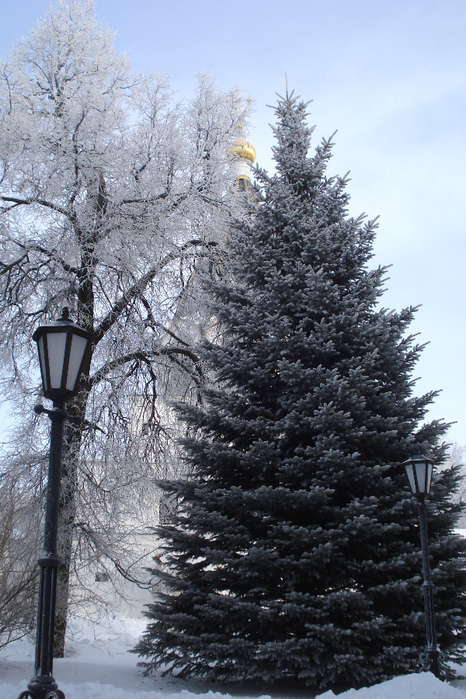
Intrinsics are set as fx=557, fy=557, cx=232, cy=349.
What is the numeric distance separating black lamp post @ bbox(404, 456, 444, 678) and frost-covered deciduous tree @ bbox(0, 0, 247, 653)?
223 inches

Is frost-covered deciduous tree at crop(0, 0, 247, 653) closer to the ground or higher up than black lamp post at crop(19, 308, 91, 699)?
higher up

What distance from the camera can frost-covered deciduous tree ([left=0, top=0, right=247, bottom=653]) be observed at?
10234 millimetres

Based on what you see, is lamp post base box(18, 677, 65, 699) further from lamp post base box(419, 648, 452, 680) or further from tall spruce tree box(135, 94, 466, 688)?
lamp post base box(419, 648, 452, 680)

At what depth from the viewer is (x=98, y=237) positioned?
10.4 metres

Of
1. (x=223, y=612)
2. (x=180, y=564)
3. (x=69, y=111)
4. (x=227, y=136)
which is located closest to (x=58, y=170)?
(x=69, y=111)

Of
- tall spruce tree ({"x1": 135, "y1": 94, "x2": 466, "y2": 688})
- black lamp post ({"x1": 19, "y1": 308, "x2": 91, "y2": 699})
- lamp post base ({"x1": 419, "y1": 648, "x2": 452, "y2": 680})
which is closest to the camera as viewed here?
black lamp post ({"x1": 19, "y1": 308, "x2": 91, "y2": 699})

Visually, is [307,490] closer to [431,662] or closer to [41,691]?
[431,662]

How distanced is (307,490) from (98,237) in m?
6.03

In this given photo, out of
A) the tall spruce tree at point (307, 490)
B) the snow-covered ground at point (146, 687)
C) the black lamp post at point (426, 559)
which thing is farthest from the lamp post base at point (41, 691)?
the black lamp post at point (426, 559)

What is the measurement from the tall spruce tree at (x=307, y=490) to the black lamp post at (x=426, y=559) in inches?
9.2

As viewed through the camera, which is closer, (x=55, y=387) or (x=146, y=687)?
(x=55, y=387)

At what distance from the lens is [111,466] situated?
10.6 meters

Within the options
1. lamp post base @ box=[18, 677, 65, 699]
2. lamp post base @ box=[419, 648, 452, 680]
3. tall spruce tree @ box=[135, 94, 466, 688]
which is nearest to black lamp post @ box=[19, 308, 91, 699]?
lamp post base @ box=[18, 677, 65, 699]

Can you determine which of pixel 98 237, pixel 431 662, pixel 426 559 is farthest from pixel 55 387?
pixel 98 237
